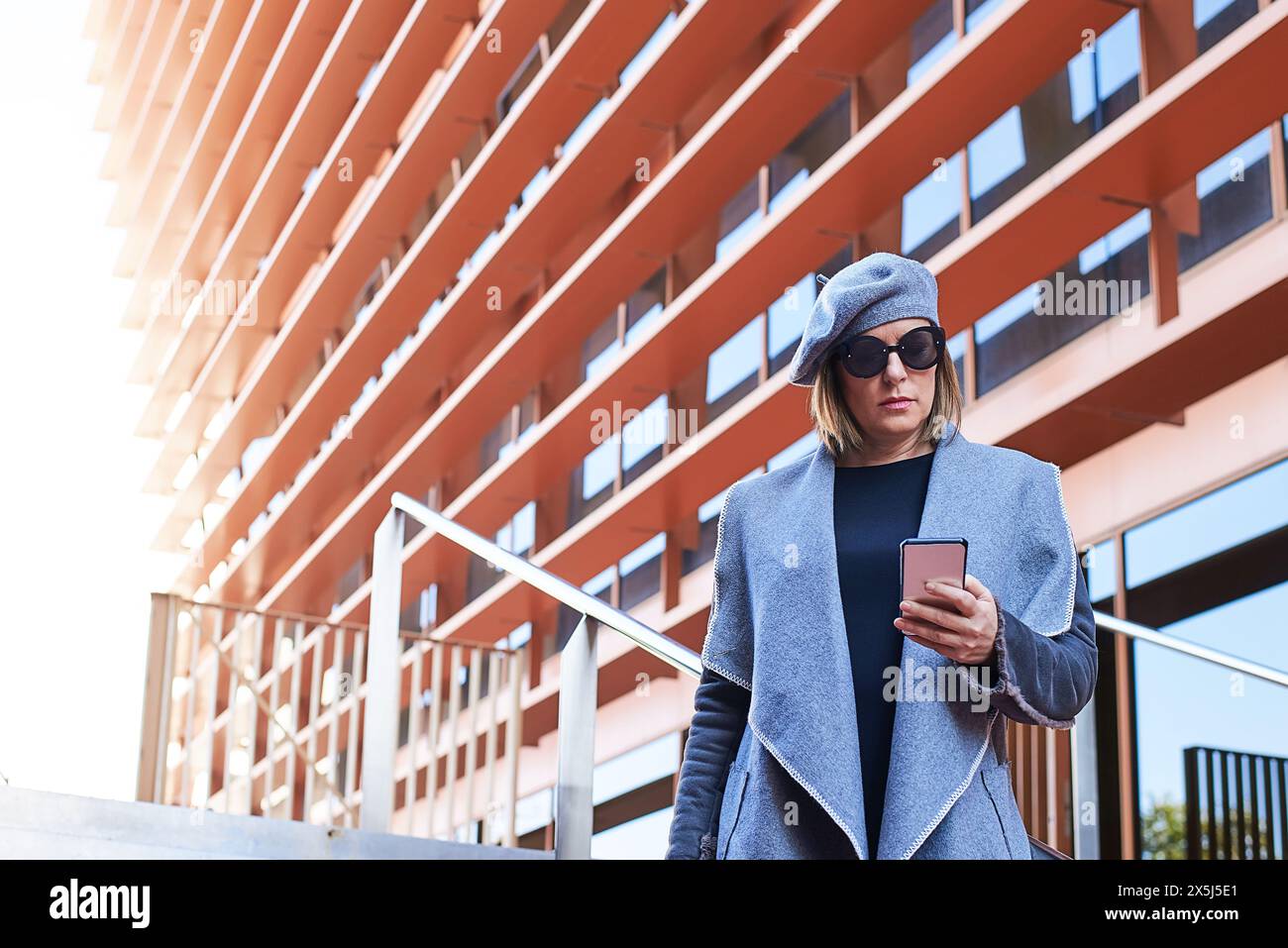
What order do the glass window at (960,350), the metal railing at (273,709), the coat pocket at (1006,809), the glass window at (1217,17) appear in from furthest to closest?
the glass window at (960,350), the glass window at (1217,17), the metal railing at (273,709), the coat pocket at (1006,809)

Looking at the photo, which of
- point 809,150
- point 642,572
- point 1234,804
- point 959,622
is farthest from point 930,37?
point 959,622

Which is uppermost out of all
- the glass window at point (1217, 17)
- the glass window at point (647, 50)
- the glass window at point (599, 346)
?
the glass window at point (647, 50)

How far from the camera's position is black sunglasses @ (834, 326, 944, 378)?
2.20 meters

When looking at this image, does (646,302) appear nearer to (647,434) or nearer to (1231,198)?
(647,434)

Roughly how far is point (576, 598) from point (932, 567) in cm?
212

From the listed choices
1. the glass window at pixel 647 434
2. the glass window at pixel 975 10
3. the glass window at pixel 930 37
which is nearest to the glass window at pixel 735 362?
the glass window at pixel 647 434

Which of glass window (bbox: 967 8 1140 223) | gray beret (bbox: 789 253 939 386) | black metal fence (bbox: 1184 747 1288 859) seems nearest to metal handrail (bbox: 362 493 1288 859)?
gray beret (bbox: 789 253 939 386)

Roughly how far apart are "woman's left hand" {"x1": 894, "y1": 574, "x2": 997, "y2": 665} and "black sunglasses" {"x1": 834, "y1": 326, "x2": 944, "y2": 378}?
0.41 metres

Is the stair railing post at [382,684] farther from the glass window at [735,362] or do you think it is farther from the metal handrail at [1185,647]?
the glass window at [735,362]

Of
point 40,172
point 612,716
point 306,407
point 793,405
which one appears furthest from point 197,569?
point 793,405

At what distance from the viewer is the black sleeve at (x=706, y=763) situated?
7.06ft

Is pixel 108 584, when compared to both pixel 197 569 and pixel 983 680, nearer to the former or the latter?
pixel 197 569

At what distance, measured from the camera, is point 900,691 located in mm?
2023

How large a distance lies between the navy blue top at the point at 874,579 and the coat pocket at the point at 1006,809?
0.13 metres
